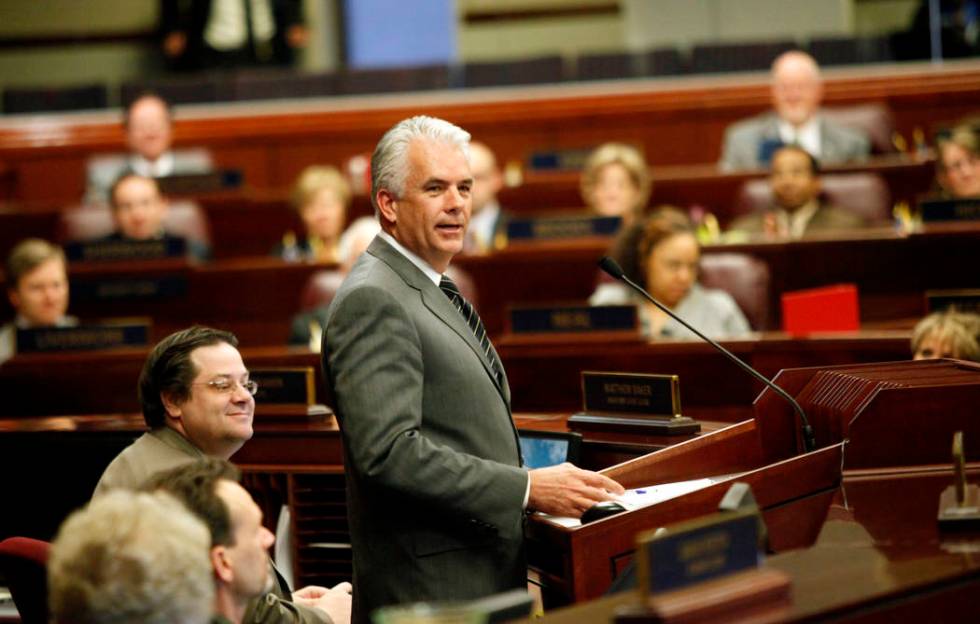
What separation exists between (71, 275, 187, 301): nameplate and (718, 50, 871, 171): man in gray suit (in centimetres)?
256

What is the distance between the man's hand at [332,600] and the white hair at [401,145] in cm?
71

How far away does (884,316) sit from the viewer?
4727 mm

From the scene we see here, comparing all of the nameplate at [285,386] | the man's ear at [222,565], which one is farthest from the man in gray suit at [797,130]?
the man's ear at [222,565]

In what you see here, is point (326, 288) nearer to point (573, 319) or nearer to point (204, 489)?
point (573, 319)

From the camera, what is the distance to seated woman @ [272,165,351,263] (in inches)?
222

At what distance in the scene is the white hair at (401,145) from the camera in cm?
211

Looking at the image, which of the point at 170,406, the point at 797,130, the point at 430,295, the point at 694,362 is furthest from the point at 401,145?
the point at 797,130

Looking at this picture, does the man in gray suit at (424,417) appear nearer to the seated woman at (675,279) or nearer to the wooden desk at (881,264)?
the seated woman at (675,279)

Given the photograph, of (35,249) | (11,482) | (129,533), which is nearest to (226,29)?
(35,249)

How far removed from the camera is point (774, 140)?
20.7 feet

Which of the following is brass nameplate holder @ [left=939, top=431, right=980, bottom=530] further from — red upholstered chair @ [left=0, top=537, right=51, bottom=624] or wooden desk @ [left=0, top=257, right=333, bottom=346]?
wooden desk @ [left=0, top=257, right=333, bottom=346]

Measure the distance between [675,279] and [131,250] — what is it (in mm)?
2168

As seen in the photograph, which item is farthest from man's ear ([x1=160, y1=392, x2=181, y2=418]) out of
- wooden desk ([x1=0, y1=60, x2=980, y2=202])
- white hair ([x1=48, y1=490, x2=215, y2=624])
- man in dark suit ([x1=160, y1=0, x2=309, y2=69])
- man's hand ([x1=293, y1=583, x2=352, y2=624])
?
man in dark suit ([x1=160, y1=0, x2=309, y2=69])

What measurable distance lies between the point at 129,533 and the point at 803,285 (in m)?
3.58
